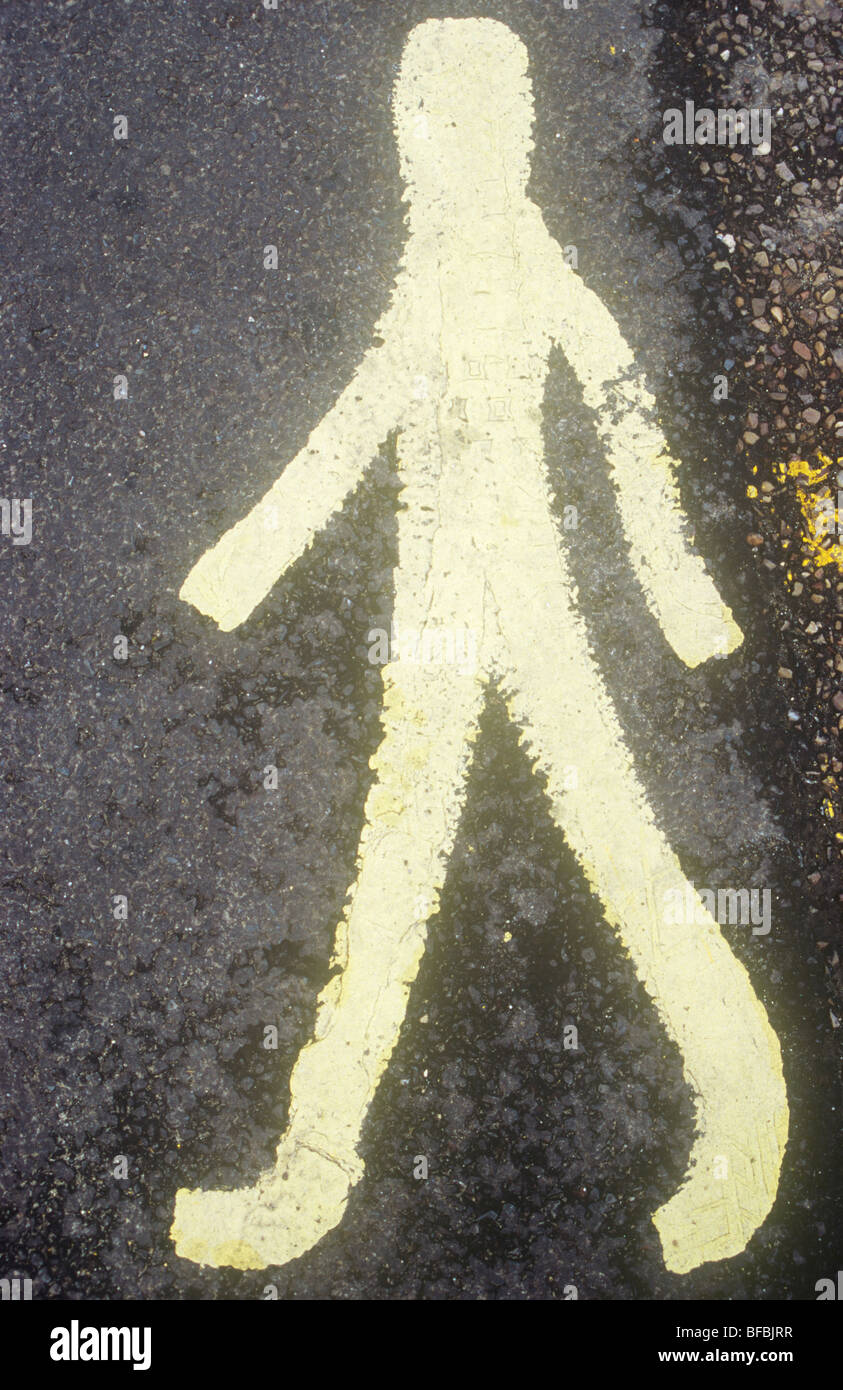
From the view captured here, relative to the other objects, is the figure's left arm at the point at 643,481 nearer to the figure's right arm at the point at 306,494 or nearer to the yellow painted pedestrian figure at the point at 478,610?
the yellow painted pedestrian figure at the point at 478,610

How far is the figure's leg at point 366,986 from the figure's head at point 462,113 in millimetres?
1564

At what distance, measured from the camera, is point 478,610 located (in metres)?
2.35

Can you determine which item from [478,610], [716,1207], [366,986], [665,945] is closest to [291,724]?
[478,610]

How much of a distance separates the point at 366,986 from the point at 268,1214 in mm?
721

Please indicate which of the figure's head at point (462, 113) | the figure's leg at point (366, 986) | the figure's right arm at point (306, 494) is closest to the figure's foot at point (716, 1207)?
the figure's leg at point (366, 986)

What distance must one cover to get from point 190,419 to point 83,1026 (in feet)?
6.26

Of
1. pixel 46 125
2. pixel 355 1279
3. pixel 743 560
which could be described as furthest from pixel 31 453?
pixel 355 1279

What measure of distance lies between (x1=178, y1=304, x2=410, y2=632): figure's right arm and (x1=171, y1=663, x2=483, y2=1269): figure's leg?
51cm

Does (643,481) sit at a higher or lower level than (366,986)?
higher

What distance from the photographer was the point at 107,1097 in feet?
7.56

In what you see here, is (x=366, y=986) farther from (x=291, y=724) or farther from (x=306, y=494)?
(x=306, y=494)

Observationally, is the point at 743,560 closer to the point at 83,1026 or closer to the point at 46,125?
the point at 83,1026

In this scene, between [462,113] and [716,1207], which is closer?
[716,1207]

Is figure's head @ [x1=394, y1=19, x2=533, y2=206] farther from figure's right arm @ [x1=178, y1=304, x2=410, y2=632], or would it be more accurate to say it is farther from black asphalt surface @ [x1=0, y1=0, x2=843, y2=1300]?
figure's right arm @ [x1=178, y1=304, x2=410, y2=632]
